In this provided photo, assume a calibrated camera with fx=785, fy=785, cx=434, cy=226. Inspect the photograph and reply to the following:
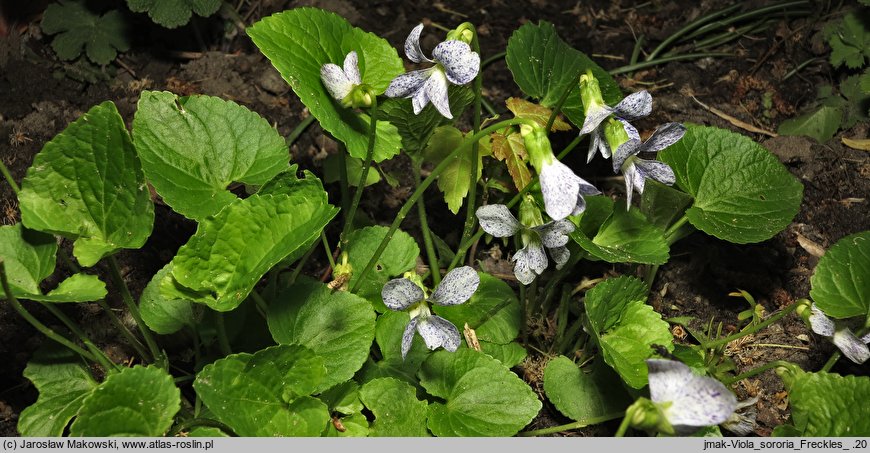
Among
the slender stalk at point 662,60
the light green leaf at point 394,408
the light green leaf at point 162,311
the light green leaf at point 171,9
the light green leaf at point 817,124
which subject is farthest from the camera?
the slender stalk at point 662,60

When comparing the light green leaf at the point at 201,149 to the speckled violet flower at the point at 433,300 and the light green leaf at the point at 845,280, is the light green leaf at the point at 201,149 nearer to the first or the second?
the speckled violet flower at the point at 433,300

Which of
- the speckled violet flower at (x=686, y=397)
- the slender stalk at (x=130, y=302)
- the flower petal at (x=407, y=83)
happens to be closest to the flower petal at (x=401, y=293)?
the flower petal at (x=407, y=83)

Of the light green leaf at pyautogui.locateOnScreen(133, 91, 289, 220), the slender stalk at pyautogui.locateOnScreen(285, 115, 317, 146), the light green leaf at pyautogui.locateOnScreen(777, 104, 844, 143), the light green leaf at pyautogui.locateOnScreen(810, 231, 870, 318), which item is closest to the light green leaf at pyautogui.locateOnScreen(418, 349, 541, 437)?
the light green leaf at pyautogui.locateOnScreen(133, 91, 289, 220)

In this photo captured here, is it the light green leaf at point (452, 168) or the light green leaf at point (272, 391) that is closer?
the light green leaf at point (272, 391)

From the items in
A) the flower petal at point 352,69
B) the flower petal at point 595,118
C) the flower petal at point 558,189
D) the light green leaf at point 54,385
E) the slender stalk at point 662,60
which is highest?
the flower petal at point 352,69

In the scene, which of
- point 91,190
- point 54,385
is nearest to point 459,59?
point 91,190

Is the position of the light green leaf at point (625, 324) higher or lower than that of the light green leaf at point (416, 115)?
lower

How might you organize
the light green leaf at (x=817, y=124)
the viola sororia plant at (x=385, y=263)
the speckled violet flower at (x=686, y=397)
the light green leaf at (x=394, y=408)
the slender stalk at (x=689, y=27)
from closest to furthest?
the speckled violet flower at (x=686, y=397) → the viola sororia plant at (x=385, y=263) → the light green leaf at (x=394, y=408) → the light green leaf at (x=817, y=124) → the slender stalk at (x=689, y=27)

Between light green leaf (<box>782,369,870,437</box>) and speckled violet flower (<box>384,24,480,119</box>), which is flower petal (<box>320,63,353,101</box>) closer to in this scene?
speckled violet flower (<box>384,24,480,119</box>)
